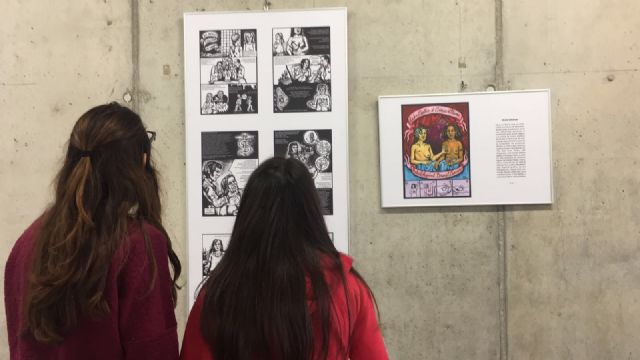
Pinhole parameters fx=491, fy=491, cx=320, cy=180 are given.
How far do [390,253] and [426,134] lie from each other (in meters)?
0.64

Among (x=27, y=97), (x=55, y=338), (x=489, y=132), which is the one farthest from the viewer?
(x=27, y=97)

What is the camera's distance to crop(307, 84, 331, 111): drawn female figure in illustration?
2512 mm

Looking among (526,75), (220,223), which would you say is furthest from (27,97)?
(526,75)

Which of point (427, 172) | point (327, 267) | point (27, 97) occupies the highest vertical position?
point (27, 97)

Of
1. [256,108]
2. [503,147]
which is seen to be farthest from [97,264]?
[503,147]

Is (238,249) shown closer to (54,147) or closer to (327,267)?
(327,267)

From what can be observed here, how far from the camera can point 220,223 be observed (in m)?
2.57

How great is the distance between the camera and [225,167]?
2561 millimetres

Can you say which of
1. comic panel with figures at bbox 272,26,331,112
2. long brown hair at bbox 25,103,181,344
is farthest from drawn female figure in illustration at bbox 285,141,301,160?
long brown hair at bbox 25,103,181,344

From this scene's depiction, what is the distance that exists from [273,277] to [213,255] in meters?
1.46

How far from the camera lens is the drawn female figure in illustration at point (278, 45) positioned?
253 centimetres

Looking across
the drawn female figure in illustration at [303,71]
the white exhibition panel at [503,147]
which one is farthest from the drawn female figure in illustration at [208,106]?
the white exhibition panel at [503,147]

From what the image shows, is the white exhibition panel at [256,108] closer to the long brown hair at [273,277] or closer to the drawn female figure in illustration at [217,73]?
the drawn female figure in illustration at [217,73]

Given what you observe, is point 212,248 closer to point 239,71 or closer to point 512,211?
point 239,71
